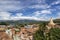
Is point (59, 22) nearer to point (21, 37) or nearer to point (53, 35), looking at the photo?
point (21, 37)

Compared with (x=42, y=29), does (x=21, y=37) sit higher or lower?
lower

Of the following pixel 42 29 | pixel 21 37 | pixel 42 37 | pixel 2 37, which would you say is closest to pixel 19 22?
pixel 21 37

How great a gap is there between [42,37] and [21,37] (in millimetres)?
3387

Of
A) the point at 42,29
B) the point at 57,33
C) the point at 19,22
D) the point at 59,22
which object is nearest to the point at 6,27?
the point at 19,22

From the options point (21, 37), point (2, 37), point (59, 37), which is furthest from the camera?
point (21, 37)

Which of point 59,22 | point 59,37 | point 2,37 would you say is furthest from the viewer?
point 59,22

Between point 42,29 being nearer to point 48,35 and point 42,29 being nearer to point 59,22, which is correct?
point 48,35

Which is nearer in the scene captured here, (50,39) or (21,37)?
(50,39)

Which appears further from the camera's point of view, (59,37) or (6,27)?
(6,27)

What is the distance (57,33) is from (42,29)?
2.41ft

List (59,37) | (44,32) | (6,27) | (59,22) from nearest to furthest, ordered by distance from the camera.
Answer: (59,37)
(44,32)
(59,22)
(6,27)

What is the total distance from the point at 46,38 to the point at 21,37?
11.2 ft

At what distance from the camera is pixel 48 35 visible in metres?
5.92

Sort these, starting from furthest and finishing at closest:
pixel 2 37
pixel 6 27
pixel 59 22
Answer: pixel 6 27
pixel 59 22
pixel 2 37
